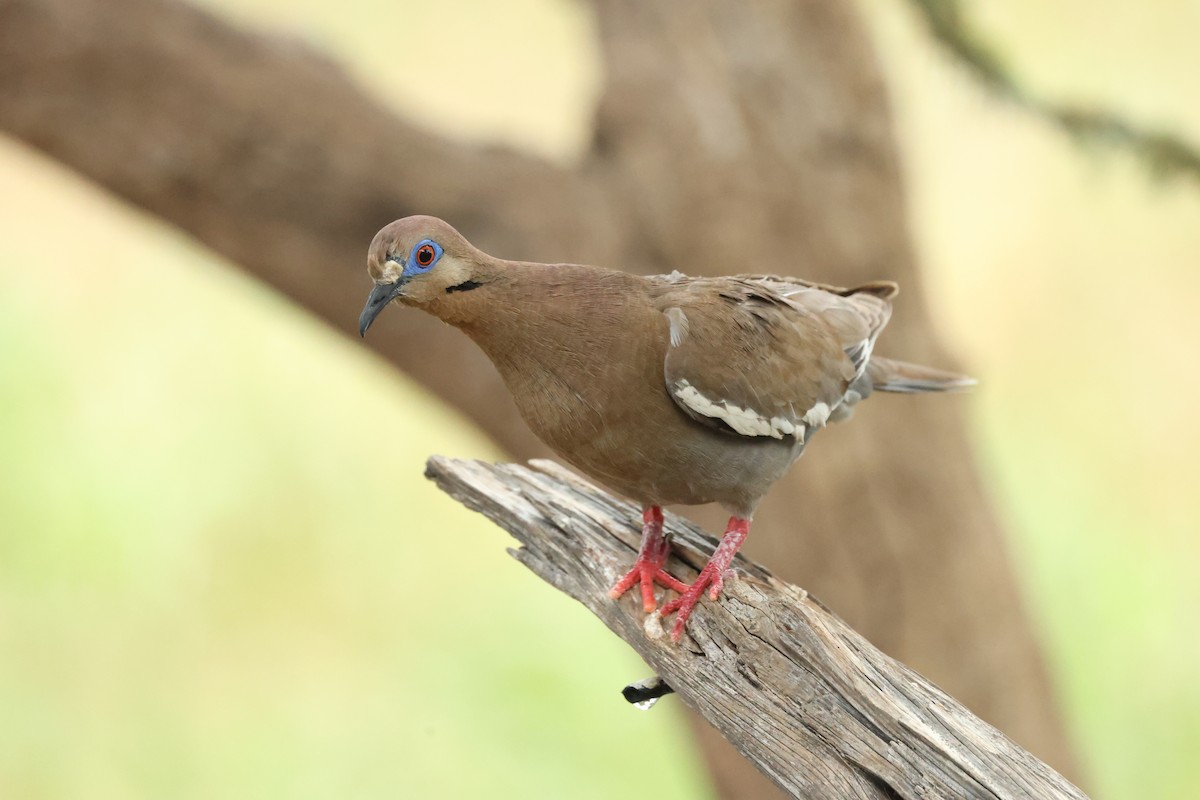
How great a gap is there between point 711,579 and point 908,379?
126 cm

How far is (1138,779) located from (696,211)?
5246 millimetres

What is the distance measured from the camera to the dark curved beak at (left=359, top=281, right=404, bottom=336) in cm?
292

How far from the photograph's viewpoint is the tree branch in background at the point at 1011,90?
5566 mm

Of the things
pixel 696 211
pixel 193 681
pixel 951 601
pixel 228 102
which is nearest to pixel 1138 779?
pixel 951 601

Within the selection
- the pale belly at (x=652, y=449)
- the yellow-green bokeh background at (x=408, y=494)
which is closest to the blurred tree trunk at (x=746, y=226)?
the yellow-green bokeh background at (x=408, y=494)

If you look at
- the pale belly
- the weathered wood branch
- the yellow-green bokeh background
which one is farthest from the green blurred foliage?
the pale belly

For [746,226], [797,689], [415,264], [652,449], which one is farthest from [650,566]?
[746,226]

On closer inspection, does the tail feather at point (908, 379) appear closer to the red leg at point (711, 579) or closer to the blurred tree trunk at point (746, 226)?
the red leg at point (711, 579)

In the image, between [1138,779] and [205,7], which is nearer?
[205,7]

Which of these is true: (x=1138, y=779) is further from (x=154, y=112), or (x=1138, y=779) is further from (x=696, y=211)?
(x=154, y=112)

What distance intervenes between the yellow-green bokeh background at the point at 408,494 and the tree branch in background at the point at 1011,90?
2159 mm

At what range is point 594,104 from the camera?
20.7 feet

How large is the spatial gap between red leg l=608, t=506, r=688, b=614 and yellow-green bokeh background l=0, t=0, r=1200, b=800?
422 centimetres

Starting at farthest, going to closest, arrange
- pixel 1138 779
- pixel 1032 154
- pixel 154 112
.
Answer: pixel 1032 154
pixel 1138 779
pixel 154 112
